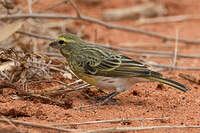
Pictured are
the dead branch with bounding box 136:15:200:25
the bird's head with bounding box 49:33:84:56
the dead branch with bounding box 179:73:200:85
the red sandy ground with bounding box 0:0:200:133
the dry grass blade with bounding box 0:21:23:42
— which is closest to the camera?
the red sandy ground with bounding box 0:0:200:133

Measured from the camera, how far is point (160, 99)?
627cm

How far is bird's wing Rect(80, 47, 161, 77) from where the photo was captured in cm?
588

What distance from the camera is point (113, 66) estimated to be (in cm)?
600

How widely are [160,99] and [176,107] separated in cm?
44

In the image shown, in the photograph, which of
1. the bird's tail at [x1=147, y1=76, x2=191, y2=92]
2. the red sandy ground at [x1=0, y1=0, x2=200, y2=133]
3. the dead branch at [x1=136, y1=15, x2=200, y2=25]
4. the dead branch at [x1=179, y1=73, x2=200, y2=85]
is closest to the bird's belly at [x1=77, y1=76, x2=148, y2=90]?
the bird's tail at [x1=147, y1=76, x2=191, y2=92]

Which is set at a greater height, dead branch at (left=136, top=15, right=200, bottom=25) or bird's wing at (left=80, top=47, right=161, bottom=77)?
dead branch at (left=136, top=15, right=200, bottom=25)

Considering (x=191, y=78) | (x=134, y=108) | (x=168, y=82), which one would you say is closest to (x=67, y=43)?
(x=134, y=108)

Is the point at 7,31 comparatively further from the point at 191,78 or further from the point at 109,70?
the point at 191,78

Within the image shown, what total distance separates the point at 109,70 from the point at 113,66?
0.10 metres

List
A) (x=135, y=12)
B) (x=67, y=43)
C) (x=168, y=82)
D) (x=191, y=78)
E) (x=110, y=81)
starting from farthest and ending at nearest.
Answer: (x=135, y=12), (x=191, y=78), (x=67, y=43), (x=110, y=81), (x=168, y=82)

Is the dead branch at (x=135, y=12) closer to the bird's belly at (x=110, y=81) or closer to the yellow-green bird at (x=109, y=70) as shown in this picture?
the yellow-green bird at (x=109, y=70)

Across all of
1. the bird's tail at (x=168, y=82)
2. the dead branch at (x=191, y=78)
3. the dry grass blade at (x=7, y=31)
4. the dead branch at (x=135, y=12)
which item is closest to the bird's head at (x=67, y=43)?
the dry grass blade at (x=7, y=31)

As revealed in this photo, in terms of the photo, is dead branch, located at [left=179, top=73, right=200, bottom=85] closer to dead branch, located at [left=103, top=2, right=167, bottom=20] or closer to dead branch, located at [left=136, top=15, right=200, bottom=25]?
dead branch, located at [left=136, top=15, right=200, bottom=25]

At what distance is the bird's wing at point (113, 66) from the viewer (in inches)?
231
